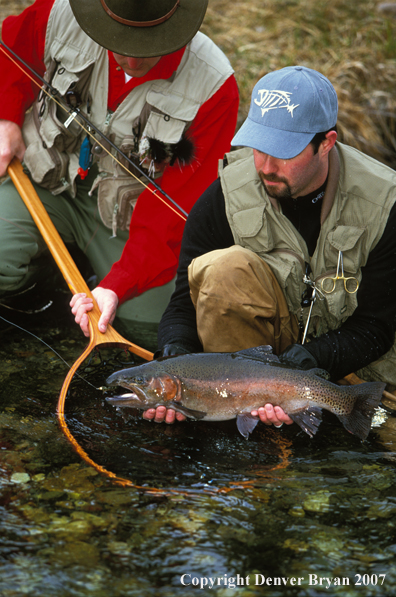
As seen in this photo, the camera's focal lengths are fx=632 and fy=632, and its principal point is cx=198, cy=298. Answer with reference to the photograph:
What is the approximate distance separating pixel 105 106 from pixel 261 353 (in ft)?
6.49

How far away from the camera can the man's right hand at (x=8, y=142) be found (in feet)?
13.3

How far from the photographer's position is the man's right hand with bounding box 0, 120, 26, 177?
4039 mm

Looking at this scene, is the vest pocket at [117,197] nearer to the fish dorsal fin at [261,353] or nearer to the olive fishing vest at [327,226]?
the olive fishing vest at [327,226]

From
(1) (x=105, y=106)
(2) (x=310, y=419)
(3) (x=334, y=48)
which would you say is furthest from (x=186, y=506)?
(3) (x=334, y=48)

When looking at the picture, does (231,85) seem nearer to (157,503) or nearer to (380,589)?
(157,503)

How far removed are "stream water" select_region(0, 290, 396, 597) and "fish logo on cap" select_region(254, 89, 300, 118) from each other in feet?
5.00

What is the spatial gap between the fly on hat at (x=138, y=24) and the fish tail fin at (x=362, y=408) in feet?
6.84

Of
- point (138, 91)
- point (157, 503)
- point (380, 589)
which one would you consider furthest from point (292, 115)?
point (380, 589)

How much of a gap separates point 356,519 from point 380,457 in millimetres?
550

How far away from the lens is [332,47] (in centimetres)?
720

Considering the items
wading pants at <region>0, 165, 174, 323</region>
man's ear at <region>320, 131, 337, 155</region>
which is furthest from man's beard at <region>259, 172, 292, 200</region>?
wading pants at <region>0, 165, 174, 323</region>

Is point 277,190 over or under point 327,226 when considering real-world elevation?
over

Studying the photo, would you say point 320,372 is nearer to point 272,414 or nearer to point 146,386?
point 272,414

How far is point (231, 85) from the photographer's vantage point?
386cm
